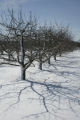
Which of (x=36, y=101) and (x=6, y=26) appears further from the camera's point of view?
(x=6, y=26)

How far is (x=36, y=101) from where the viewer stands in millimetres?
3934

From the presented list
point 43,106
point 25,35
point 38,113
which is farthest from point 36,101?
point 25,35

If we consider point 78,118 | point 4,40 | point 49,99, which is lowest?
point 78,118

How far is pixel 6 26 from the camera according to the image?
5.75m

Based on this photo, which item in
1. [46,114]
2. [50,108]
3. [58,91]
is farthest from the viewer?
[58,91]

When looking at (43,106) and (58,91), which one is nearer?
(43,106)

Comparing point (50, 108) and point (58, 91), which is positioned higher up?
point (58, 91)

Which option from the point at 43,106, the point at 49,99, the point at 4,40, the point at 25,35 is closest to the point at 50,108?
the point at 43,106

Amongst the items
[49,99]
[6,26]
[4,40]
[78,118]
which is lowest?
[78,118]

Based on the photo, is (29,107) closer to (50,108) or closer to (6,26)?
(50,108)

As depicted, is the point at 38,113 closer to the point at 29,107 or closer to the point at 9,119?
the point at 29,107

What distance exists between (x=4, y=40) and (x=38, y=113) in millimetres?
4260

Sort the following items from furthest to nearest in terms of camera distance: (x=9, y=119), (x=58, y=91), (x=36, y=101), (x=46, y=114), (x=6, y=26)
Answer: (x=6, y=26), (x=58, y=91), (x=36, y=101), (x=46, y=114), (x=9, y=119)

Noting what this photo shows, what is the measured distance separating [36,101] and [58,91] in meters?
1.20
